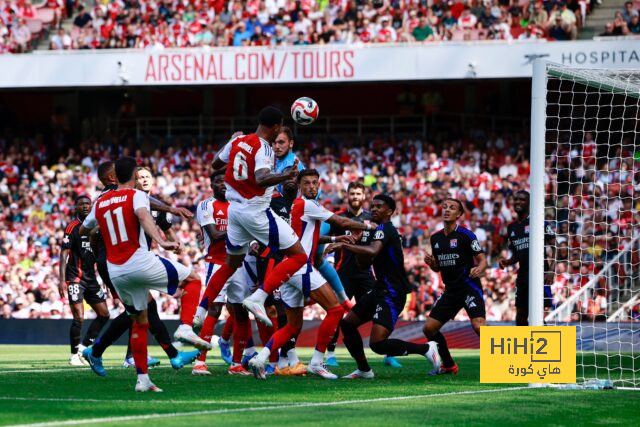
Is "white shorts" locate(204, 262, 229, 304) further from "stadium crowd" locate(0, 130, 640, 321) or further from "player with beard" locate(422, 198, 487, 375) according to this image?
"stadium crowd" locate(0, 130, 640, 321)

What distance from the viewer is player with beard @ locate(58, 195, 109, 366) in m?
15.6

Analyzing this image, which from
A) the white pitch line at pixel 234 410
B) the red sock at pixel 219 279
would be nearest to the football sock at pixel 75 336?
the red sock at pixel 219 279

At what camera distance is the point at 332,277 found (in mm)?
13672

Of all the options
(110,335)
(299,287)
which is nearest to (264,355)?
(299,287)

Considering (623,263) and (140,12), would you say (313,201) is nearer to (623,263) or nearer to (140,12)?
(623,263)

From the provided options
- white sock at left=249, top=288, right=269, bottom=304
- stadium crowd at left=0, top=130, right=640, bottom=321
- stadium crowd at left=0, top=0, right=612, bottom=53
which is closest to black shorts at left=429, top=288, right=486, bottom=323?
white sock at left=249, top=288, right=269, bottom=304

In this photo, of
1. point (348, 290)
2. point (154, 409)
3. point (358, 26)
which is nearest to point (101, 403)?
point (154, 409)

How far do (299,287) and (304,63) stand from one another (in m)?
17.3

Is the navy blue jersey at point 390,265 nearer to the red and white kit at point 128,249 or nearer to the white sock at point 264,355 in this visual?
the white sock at point 264,355

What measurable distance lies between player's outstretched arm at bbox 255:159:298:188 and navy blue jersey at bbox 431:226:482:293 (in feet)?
8.65

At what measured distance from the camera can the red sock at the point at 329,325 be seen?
11742 millimetres

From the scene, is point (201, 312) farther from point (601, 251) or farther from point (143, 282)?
point (601, 251)

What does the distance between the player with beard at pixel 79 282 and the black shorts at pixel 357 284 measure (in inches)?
127

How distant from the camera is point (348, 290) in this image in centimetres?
1495
